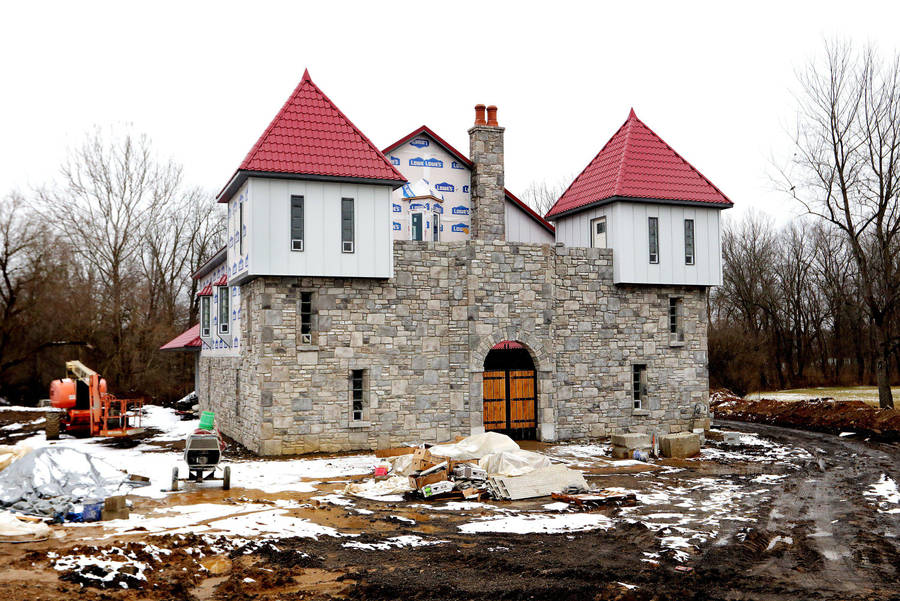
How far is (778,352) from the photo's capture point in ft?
154

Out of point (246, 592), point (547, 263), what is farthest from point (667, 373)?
point (246, 592)

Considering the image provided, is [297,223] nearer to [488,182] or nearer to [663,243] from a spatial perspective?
[488,182]

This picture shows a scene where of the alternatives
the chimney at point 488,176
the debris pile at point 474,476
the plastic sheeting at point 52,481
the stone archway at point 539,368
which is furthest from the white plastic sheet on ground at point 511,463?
the chimney at point 488,176

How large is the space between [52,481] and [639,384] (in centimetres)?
1551

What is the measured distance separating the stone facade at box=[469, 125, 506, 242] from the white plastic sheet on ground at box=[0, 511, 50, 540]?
14.7 meters

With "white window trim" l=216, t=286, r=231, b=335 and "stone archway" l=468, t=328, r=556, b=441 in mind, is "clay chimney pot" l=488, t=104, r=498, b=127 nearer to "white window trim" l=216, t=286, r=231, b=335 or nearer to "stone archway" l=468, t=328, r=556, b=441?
"stone archway" l=468, t=328, r=556, b=441

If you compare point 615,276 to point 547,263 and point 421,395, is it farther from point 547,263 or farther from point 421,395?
point 421,395

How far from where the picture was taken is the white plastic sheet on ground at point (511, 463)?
14.2m

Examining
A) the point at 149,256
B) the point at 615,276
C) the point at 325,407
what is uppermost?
the point at 149,256

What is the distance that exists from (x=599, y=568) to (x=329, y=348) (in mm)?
10959

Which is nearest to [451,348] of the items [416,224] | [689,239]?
[416,224]

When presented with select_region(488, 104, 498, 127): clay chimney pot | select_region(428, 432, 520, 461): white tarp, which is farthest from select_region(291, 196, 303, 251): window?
select_region(488, 104, 498, 127): clay chimney pot

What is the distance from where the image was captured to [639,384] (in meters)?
22.0

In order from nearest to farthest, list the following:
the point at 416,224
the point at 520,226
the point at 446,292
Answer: the point at 446,292, the point at 416,224, the point at 520,226
